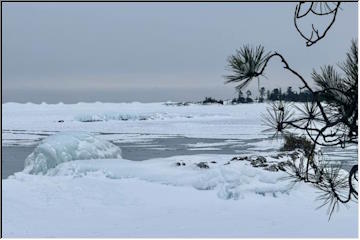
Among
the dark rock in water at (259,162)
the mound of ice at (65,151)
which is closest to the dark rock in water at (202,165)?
the dark rock in water at (259,162)

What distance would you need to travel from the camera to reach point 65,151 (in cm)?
1357

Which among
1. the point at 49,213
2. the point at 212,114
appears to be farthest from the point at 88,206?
the point at 212,114

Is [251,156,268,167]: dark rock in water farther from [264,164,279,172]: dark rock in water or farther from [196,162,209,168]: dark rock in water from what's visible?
[196,162,209,168]: dark rock in water

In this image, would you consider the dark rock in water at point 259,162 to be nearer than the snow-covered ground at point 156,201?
No

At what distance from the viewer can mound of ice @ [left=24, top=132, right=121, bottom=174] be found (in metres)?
13.1

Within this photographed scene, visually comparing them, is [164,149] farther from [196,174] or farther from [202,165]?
[196,174]

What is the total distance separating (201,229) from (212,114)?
41588 mm

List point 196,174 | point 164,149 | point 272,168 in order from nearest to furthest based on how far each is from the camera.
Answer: point 196,174
point 272,168
point 164,149

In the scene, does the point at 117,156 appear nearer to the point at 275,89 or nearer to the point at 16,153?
the point at 16,153

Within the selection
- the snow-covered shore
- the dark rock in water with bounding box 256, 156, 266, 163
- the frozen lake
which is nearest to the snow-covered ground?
the snow-covered shore

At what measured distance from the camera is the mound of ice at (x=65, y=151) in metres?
13.1

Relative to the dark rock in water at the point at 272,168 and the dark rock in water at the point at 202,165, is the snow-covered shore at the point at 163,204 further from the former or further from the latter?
the dark rock in water at the point at 272,168

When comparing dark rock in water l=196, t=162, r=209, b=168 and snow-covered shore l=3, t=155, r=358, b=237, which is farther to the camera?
dark rock in water l=196, t=162, r=209, b=168

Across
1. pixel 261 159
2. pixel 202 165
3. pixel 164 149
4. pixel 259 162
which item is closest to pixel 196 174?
pixel 202 165
